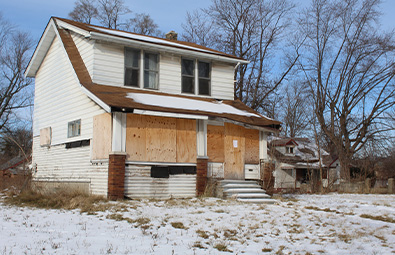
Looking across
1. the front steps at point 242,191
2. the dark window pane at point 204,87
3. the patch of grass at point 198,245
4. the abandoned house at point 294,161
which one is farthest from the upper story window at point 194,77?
the abandoned house at point 294,161

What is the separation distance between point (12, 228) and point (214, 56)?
1096 cm

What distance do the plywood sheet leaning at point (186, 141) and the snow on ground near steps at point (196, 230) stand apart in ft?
8.83

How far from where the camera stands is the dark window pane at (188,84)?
53.9 ft

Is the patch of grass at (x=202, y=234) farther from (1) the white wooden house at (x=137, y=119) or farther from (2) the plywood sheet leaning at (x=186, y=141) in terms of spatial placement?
(2) the plywood sheet leaning at (x=186, y=141)

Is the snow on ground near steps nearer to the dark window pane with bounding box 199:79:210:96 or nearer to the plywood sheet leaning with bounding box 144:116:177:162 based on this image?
the plywood sheet leaning with bounding box 144:116:177:162

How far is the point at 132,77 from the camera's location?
50.4 ft

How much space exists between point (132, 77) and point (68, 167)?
4090mm

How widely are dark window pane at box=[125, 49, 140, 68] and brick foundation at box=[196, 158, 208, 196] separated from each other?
14.5 feet

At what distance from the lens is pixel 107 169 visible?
1289 cm

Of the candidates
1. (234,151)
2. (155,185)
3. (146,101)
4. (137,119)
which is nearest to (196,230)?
(155,185)

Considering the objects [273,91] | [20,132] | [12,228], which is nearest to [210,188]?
[12,228]

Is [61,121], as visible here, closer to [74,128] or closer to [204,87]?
[74,128]

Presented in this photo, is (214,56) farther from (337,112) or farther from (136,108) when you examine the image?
(337,112)

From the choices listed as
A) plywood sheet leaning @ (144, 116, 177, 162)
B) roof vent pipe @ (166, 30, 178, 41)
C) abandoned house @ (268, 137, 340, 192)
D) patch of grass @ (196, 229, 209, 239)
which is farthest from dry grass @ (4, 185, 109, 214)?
abandoned house @ (268, 137, 340, 192)
